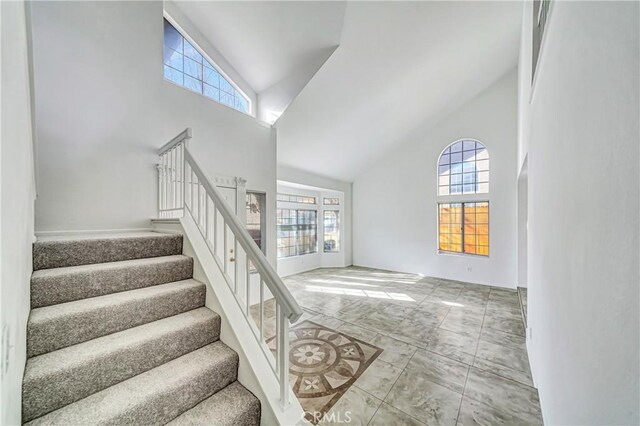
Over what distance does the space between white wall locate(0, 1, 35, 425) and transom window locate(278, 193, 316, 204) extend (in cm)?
549

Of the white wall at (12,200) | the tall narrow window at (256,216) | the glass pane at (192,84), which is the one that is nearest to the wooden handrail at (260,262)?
the white wall at (12,200)

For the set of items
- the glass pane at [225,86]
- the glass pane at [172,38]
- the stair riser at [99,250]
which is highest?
the glass pane at [172,38]

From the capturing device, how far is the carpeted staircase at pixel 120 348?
3.51ft

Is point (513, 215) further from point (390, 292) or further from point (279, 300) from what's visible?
point (279, 300)

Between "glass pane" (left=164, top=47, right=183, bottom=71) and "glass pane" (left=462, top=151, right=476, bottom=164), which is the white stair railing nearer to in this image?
"glass pane" (left=164, top=47, right=183, bottom=71)

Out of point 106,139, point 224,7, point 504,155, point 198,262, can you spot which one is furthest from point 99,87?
point 504,155

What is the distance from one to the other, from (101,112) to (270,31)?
2.49 m

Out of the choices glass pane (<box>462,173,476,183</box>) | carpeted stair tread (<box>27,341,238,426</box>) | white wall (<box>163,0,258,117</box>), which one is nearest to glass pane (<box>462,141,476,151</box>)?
Answer: glass pane (<box>462,173,476,183</box>)

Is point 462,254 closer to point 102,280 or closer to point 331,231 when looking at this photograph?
point 331,231

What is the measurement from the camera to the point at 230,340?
153 centimetres

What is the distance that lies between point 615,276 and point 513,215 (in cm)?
574
